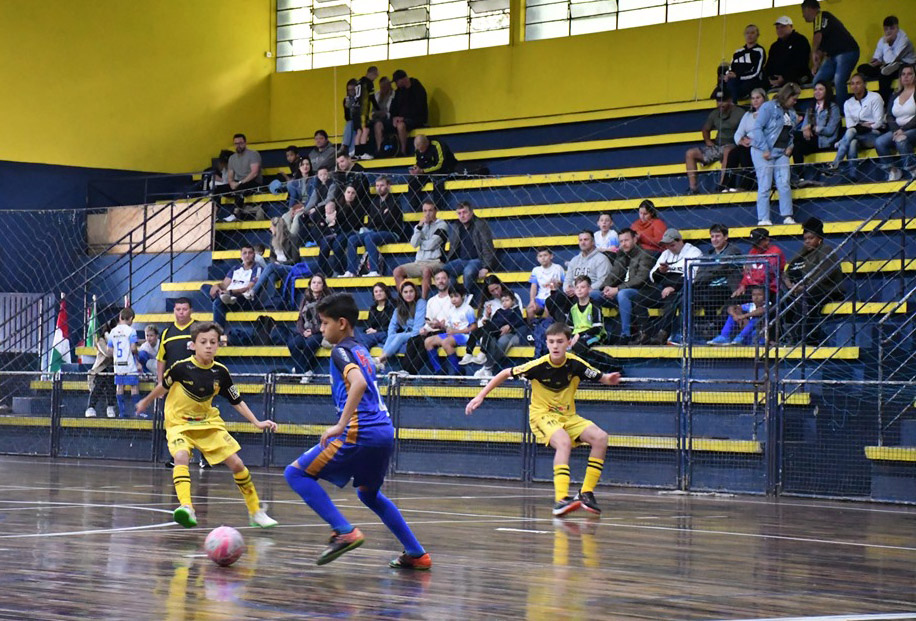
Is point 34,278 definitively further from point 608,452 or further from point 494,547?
point 494,547

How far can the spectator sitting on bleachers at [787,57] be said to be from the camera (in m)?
21.4

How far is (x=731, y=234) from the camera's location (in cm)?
1986

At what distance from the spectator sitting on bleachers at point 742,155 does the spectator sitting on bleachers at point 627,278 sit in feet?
6.10

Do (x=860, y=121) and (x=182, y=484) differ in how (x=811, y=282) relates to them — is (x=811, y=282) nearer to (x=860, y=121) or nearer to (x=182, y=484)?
(x=860, y=121)

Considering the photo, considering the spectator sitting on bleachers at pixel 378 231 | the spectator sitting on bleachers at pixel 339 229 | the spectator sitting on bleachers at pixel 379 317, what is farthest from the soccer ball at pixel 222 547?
the spectator sitting on bleachers at pixel 339 229

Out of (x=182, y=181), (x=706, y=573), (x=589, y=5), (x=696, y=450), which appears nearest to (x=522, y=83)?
(x=589, y=5)

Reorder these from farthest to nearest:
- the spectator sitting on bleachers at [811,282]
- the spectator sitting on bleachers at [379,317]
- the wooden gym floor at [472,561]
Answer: the spectator sitting on bleachers at [379,317] < the spectator sitting on bleachers at [811,282] < the wooden gym floor at [472,561]

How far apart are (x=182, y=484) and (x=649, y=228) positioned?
32.3 ft

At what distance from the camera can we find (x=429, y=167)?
23.6 meters

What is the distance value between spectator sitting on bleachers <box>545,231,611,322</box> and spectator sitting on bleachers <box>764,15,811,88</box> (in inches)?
164

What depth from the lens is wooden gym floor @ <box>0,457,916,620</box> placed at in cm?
703

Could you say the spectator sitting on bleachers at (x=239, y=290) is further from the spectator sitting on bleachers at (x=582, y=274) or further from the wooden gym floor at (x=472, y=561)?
the wooden gym floor at (x=472, y=561)

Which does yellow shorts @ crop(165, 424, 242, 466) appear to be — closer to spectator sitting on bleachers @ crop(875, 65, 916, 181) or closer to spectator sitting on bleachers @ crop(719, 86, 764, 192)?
spectator sitting on bleachers @ crop(719, 86, 764, 192)

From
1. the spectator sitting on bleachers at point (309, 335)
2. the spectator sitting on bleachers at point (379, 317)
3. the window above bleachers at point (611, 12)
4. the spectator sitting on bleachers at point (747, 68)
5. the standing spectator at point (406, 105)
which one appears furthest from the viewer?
the standing spectator at point (406, 105)
